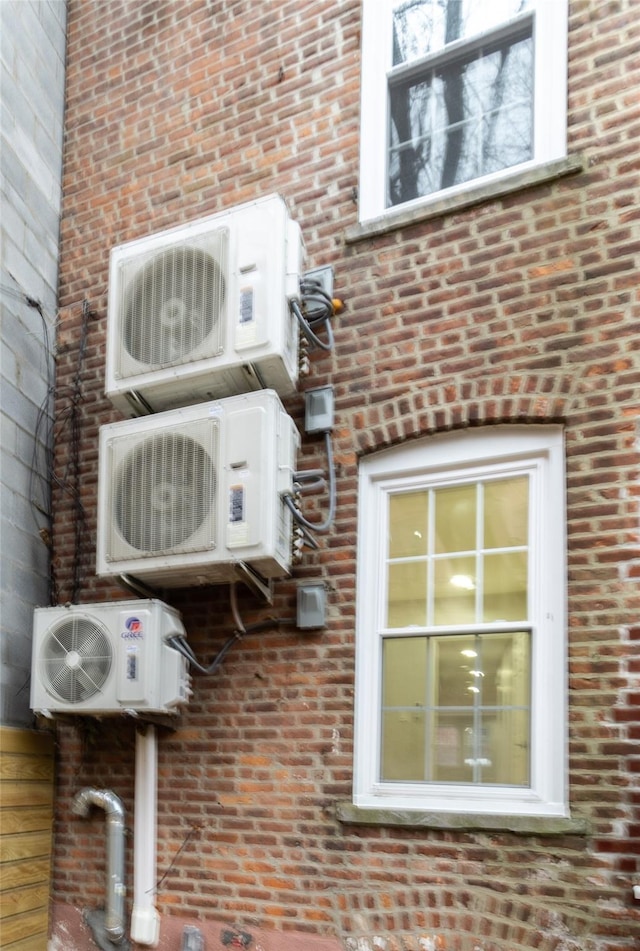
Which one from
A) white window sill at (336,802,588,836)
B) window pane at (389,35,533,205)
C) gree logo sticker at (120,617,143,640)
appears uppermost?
window pane at (389,35,533,205)

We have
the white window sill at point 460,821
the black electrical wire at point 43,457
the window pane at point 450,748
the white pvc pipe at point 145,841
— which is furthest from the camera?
the black electrical wire at point 43,457

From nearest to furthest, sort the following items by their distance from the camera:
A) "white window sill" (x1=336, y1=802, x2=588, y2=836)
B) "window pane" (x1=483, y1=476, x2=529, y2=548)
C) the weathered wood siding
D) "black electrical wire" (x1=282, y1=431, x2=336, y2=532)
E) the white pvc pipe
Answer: "white window sill" (x1=336, y1=802, x2=588, y2=836) < "window pane" (x1=483, y1=476, x2=529, y2=548) < "black electrical wire" (x1=282, y1=431, x2=336, y2=532) < the white pvc pipe < the weathered wood siding

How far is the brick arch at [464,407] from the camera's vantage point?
3.98 metres

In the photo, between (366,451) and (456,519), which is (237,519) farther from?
(456,519)

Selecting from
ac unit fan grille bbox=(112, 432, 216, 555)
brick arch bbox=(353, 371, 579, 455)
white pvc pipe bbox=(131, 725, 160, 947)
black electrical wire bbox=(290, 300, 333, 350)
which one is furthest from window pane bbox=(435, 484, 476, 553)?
white pvc pipe bbox=(131, 725, 160, 947)

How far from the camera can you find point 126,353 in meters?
4.58

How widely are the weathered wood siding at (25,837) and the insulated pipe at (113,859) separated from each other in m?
0.31

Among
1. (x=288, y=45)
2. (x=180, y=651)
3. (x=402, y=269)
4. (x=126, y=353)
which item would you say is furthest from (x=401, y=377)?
(x=288, y=45)

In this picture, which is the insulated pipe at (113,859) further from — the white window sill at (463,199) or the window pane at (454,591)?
the white window sill at (463,199)

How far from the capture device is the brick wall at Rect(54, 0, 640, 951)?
363 centimetres

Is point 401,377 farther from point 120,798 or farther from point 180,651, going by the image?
point 120,798

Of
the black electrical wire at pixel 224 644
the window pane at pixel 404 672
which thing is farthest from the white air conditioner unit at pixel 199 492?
the window pane at pixel 404 672

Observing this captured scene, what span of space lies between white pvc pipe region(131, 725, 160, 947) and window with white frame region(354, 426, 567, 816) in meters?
1.13

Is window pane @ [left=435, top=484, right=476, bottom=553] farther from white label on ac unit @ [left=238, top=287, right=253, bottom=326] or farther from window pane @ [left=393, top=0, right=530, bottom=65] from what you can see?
window pane @ [left=393, top=0, right=530, bottom=65]
